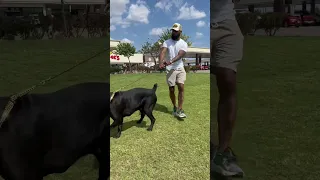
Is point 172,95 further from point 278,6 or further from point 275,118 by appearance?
point 275,118

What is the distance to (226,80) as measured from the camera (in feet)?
7.34

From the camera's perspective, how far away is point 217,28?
2168mm

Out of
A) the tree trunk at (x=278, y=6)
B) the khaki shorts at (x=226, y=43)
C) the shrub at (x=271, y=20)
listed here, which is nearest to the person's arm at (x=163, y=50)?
the khaki shorts at (x=226, y=43)

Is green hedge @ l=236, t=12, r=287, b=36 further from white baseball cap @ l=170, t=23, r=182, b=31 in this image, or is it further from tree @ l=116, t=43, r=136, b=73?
tree @ l=116, t=43, r=136, b=73

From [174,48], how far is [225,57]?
Result: 430mm

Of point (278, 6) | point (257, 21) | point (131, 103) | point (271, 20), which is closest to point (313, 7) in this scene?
point (278, 6)

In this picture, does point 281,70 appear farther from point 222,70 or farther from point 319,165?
point 222,70

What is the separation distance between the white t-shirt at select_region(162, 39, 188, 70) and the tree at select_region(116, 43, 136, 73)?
9.3 inches

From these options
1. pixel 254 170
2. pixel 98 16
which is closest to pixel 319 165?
pixel 254 170

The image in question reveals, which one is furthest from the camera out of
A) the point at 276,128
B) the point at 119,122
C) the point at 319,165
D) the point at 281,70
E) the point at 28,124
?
the point at 281,70

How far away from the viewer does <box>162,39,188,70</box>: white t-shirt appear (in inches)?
93.4

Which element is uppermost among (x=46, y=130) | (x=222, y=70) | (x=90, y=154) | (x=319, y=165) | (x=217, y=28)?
(x=217, y=28)

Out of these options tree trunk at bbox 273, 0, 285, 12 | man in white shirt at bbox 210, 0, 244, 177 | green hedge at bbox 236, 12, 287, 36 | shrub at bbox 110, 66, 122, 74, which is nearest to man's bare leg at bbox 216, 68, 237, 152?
man in white shirt at bbox 210, 0, 244, 177

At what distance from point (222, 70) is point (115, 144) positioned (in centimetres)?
106
